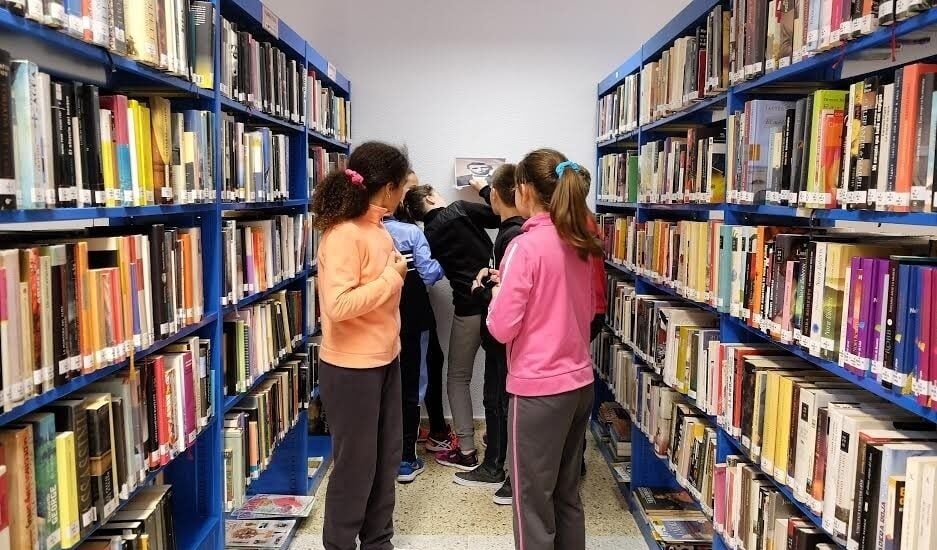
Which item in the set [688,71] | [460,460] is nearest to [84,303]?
[688,71]

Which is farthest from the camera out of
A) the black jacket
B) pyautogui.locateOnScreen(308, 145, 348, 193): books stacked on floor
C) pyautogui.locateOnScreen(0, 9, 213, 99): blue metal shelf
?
the black jacket

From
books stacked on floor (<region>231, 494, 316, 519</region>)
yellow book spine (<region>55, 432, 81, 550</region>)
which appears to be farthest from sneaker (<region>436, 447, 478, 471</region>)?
yellow book spine (<region>55, 432, 81, 550</region>)

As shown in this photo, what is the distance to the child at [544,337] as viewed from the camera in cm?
232

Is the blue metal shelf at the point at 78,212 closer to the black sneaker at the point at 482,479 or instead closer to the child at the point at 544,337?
the child at the point at 544,337

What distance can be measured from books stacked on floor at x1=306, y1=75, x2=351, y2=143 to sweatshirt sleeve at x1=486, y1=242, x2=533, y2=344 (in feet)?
6.16

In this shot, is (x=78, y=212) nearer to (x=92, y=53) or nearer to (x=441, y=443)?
(x=92, y=53)

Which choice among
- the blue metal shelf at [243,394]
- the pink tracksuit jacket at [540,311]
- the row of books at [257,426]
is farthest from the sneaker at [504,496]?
the pink tracksuit jacket at [540,311]

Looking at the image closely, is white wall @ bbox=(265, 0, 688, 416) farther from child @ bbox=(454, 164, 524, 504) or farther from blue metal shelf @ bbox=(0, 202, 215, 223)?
blue metal shelf @ bbox=(0, 202, 215, 223)

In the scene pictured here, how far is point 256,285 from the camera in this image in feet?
9.64

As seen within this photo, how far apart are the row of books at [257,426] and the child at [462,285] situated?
962 millimetres

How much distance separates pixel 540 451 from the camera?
92.1 inches

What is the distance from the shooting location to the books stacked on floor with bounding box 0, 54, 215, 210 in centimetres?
141

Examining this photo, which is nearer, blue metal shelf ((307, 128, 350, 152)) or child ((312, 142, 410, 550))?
child ((312, 142, 410, 550))

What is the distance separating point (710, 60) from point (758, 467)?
147 centimetres
